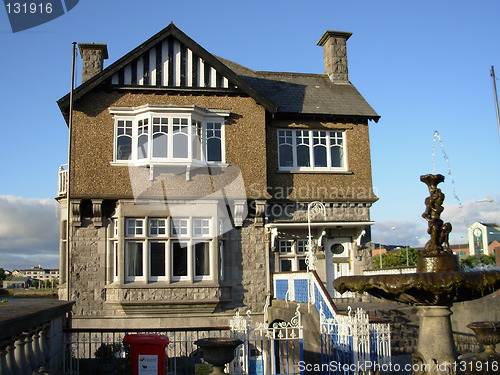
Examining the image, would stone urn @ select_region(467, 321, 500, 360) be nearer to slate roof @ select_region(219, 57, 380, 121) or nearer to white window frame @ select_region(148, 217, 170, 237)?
white window frame @ select_region(148, 217, 170, 237)

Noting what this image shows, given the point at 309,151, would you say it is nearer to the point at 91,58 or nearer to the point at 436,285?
the point at 91,58

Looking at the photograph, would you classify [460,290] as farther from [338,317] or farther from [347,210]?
[347,210]

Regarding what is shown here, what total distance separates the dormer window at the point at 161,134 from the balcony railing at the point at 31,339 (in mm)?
8197

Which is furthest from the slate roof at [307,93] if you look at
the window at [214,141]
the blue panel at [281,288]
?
the blue panel at [281,288]

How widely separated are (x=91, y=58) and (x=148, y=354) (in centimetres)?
1315

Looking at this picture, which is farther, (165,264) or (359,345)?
(165,264)

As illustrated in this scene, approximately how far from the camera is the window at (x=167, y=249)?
674 inches

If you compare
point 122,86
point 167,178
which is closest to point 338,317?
point 167,178

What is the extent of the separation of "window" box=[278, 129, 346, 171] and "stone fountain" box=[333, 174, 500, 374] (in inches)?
419

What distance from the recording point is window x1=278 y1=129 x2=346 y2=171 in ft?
63.3

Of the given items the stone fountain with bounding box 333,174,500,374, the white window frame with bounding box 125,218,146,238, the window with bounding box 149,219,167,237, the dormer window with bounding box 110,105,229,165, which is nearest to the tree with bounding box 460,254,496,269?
the stone fountain with bounding box 333,174,500,374

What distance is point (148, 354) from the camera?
31.0ft

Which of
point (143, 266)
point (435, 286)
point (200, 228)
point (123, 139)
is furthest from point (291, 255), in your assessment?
point (435, 286)

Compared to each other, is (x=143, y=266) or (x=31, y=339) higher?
(x=143, y=266)
